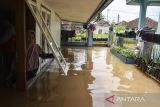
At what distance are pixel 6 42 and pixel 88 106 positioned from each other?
2.70 meters

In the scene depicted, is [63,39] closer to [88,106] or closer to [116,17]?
[88,106]

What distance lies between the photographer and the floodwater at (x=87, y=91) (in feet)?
16.1

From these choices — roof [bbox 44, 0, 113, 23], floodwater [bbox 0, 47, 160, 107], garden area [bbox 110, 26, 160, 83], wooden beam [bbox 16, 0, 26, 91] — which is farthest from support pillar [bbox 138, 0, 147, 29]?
wooden beam [bbox 16, 0, 26, 91]

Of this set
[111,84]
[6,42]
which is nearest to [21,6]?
[6,42]

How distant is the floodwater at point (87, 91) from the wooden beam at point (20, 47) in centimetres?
28

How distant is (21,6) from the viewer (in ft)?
17.6

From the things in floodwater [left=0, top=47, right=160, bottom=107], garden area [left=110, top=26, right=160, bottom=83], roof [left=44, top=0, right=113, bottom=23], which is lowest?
floodwater [left=0, top=47, right=160, bottom=107]

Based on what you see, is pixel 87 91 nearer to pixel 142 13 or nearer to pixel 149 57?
pixel 149 57

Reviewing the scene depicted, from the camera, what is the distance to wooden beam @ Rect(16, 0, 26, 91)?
538 centimetres

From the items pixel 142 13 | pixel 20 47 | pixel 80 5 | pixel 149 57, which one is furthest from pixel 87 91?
pixel 142 13

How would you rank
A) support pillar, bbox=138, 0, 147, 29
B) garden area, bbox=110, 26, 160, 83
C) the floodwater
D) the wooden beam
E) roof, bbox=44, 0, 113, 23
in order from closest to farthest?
1. the floodwater
2. the wooden beam
3. roof, bbox=44, 0, 113, 23
4. garden area, bbox=110, 26, 160, 83
5. support pillar, bbox=138, 0, 147, 29

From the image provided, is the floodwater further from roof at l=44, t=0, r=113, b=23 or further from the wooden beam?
roof at l=44, t=0, r=113, b=23

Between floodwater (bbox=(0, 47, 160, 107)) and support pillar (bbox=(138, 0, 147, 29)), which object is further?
support pillar (bbox=(138, 0, 147, 29))

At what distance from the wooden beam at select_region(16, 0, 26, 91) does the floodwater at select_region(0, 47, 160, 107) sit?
0.28 metres
